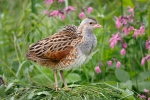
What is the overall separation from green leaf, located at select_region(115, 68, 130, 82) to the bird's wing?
0.74 metres

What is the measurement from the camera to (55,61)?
6.40m

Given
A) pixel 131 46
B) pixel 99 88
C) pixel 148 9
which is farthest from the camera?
pixel 131 46

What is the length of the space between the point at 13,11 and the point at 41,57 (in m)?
2.98

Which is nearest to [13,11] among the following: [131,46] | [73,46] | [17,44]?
[17,44]

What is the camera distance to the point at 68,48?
20.9ft

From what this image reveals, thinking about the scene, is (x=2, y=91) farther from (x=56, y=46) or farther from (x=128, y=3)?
(x=128, y=3)

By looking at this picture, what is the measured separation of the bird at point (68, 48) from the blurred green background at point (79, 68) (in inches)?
12.9

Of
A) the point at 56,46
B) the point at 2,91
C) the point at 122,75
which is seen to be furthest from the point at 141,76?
the point at 2,91

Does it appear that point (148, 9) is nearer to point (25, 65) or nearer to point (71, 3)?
point (25, 65)

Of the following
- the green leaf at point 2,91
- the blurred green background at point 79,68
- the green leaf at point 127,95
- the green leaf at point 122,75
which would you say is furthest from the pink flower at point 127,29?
the green leaf at point 2,91

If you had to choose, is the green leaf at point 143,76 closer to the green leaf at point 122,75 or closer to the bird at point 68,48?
the green leaf at point 122,75

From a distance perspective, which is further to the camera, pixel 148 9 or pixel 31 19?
pixel 31 19

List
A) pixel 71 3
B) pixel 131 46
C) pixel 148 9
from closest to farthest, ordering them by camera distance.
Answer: pixel 148 9, pixel 131 46, pixel 71 3

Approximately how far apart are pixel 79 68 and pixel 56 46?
3.46ft
